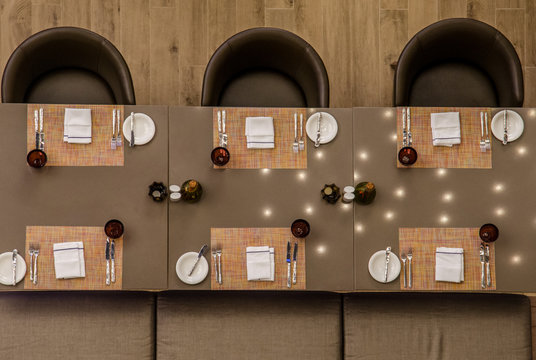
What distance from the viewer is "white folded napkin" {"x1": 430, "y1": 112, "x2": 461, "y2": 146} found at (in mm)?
2002

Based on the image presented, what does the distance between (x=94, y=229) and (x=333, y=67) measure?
6.29 feet

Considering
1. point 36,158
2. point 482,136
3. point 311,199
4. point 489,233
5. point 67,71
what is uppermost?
point 67,71

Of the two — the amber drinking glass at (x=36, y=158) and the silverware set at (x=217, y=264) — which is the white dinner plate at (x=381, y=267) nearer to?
the silverware set at (x=217, y=264)

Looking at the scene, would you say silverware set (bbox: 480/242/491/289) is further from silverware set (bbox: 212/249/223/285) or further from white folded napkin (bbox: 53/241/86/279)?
white folded napkin (bbox: 53/241/86/279)

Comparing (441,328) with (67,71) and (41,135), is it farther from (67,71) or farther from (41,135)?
(67,71)

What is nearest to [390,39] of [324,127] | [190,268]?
[324,127]

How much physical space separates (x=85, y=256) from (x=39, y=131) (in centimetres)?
63

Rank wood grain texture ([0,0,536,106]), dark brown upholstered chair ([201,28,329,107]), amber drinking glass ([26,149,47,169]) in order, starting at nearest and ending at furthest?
amber drinking glass ([26,149,47,169]), dark brown upholstered chair ([201,28,329,107]), wood grain texture ([0,0,536,106])

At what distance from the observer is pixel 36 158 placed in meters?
1.93

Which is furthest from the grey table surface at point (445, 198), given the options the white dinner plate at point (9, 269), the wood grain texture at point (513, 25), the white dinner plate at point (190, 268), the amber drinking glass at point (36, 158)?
the white dinner plate at point (9, 269)

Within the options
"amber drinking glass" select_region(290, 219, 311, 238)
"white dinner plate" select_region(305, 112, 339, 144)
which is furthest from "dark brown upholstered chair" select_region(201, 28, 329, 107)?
"amber drinking glass" select_region(290, 219, 311, 238)

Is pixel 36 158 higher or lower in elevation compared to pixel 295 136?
lower

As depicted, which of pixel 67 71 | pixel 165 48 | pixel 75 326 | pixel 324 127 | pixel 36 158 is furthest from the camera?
pixel 165 48

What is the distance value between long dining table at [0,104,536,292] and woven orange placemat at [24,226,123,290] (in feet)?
0.11
